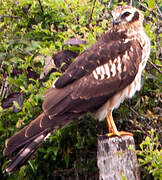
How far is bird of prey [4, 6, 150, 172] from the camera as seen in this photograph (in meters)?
3.40

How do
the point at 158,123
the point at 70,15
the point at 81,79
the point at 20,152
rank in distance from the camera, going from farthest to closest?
1. the point at 70,15
2. the point at 158,123
3. the point at 81,79
4. the point at 20,152

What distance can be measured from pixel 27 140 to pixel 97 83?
2.97 ft

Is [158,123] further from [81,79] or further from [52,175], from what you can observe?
[52,175]

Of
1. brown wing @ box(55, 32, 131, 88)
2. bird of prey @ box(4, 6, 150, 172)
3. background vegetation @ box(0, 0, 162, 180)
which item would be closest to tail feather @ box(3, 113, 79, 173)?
bird of prey @ box(4, 6, 150, 172)

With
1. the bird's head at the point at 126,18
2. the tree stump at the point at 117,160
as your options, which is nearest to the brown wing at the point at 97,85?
the bird's head at the point at 126,18

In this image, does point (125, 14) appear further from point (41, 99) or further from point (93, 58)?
point (41, 99)

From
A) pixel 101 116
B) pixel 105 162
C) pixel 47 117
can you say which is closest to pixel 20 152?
pixel 47 117

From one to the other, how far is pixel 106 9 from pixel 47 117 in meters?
2.11

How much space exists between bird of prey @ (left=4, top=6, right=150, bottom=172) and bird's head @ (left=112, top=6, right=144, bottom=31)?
10 millimetres

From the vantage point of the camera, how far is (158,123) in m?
3.97

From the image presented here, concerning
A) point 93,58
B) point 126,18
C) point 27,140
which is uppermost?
point 126,18

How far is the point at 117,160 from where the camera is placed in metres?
3.21

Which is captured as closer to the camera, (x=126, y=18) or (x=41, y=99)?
(x=41, y=99)

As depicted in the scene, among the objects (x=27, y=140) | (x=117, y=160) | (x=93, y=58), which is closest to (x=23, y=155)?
(x=27, y=140)
